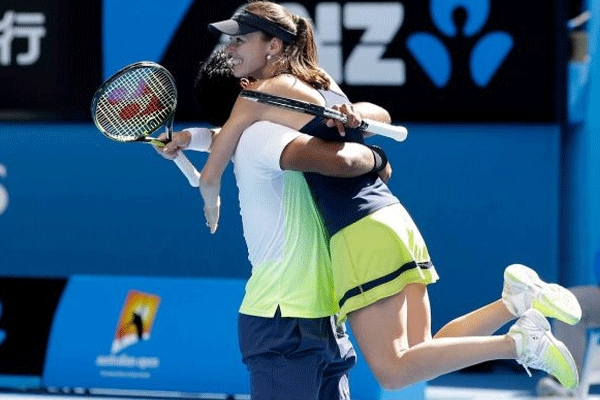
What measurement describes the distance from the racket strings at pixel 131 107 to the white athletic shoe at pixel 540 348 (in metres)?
1.32

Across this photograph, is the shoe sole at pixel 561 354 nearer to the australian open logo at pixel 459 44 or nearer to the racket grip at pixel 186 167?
the racket grip at pixel 186 167

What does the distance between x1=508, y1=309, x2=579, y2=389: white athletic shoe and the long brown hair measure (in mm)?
923

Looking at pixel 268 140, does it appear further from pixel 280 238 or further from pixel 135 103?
pixel 135 103

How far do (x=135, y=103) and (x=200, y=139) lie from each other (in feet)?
0.87

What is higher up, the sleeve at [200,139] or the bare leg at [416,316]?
the sleeve at [200,139]

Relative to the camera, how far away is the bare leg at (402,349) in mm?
4617

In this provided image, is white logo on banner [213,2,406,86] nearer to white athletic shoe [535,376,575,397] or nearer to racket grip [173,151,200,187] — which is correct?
white athletic shoe [535,376,575,397]

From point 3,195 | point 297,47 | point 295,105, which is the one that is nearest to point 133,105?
point 297,47

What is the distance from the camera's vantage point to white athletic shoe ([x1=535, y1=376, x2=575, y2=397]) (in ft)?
23.8

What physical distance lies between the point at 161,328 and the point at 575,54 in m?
2.43

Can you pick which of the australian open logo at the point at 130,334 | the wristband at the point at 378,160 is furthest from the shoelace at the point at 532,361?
→ the australian open logo at the point at 130,334

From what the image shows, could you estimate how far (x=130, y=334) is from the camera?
7.36 meters

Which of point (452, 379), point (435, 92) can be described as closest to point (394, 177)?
point (435, 92)

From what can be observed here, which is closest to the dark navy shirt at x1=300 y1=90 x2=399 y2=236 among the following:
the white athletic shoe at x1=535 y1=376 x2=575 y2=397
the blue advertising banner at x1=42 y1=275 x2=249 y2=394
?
the blue advertising banner at x1=42 y1=275 x2=249 y2=394
